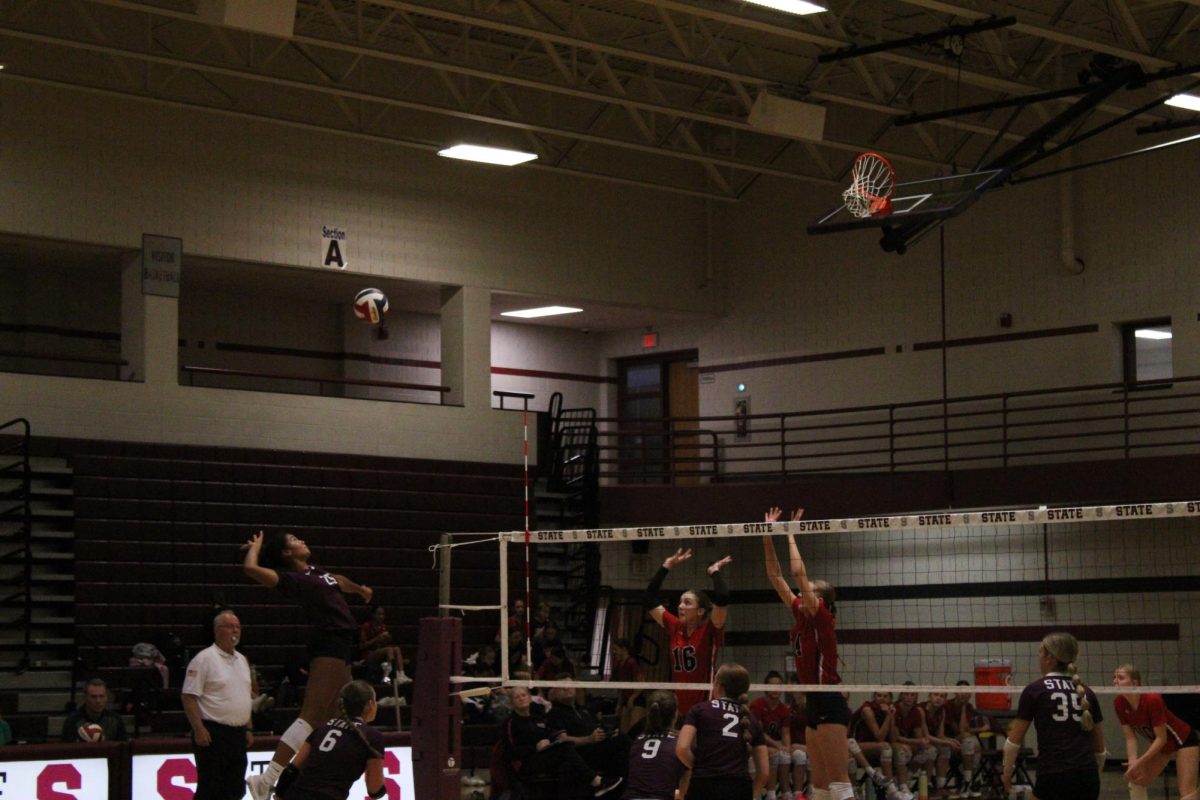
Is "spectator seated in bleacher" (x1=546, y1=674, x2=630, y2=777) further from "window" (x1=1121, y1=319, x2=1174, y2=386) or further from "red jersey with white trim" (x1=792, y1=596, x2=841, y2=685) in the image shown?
"window" (x1=1121, y1=319, x2=1174, y2=386)

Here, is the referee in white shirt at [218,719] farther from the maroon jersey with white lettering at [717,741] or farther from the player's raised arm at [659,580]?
the maroon jersey with white lettering at [717,741]

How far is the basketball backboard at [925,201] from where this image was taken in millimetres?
16172

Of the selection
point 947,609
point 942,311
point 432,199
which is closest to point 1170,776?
point 947,609

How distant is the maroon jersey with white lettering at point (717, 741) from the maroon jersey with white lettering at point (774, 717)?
10166 mm

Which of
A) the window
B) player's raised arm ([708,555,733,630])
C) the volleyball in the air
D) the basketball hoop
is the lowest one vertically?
the volleyball in the air

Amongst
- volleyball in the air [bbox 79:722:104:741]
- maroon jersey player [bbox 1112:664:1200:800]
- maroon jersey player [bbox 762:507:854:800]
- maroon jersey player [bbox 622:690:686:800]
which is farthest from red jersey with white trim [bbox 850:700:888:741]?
maroon jersey player [bbox 622:690:686:800]

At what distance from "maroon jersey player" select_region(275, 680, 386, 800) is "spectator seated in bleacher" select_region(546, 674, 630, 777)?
4.63 metres

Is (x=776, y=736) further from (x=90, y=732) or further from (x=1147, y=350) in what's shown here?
(x=90, y=732)

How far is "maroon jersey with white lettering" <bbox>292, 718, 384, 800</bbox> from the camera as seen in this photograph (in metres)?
10.4

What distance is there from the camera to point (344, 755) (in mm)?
10359

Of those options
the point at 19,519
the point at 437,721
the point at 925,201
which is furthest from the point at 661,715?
the point at 19,519

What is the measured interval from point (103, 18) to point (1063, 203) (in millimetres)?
13675

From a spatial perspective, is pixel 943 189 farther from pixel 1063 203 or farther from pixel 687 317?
pixel 687 317

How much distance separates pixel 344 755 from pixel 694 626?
10.1 ft
